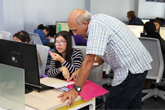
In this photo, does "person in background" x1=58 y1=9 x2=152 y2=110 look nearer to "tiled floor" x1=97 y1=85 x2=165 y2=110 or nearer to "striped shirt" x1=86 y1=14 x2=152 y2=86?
"striped shirt" x1=86 y1=14 x2=152 y2=86

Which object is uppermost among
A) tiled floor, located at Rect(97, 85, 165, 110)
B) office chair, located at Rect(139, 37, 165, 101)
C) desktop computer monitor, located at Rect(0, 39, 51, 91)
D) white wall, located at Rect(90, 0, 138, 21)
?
white wall, located at Rect(90, 0, 138, 21)

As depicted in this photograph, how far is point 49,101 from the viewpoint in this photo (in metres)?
1.52

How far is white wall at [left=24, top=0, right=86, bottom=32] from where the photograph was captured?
5750 mm

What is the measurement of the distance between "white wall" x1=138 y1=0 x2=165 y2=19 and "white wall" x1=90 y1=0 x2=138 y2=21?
0.26m

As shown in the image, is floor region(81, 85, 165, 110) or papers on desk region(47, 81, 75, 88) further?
floor region(81, 85, 165, 110)

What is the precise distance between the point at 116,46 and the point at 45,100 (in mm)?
608

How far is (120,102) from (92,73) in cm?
57

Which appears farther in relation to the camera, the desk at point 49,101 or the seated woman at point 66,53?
the seated woman at point 66,53

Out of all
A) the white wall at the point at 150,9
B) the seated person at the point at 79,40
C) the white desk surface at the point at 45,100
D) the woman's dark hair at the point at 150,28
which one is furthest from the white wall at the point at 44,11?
the white desk surface at the point at 45,100

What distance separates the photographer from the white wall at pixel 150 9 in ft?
29.5

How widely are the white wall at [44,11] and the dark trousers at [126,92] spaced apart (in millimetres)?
4371

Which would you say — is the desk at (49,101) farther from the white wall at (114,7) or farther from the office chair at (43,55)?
the white wall at (114,7)

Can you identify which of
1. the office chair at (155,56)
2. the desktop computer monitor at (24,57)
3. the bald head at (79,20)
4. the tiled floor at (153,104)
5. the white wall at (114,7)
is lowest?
the tiled floor at (153,104)

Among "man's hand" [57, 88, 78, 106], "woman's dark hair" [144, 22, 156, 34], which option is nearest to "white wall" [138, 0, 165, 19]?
"woman's dark hair" [144, 22, 156, 34]
